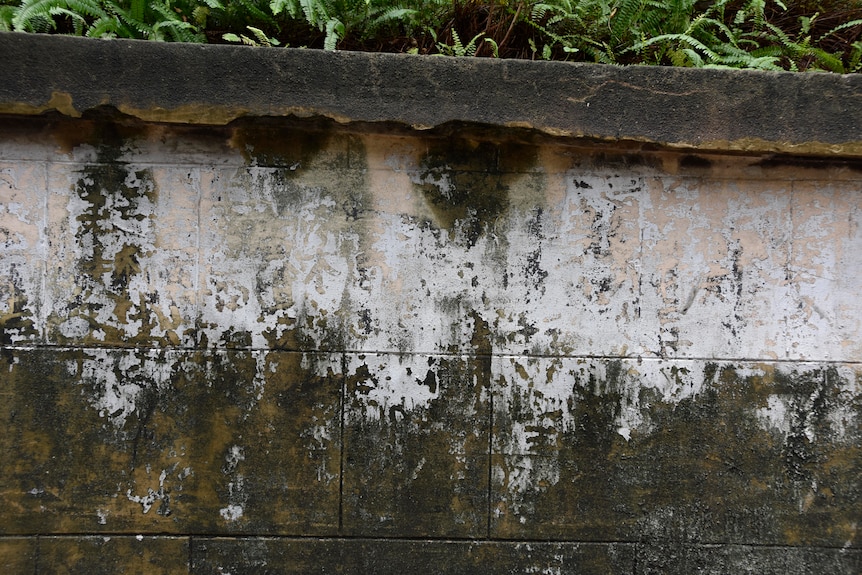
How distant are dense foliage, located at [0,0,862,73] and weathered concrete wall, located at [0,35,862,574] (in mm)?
721

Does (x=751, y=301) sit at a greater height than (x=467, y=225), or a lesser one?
lesser

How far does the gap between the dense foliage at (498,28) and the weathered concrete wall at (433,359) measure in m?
0.72

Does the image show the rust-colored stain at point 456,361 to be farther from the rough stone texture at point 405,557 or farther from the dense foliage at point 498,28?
the dense foliage at point 498,28

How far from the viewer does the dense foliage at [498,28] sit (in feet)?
11.0

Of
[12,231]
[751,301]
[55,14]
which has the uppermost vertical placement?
[55,14]

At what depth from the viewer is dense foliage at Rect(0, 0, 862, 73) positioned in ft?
11.0

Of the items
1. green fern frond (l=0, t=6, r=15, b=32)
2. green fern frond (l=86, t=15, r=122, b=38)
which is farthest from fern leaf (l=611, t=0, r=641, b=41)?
green fern frond (l=0, t=6, r=15, b=32)

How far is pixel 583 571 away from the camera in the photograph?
321cm

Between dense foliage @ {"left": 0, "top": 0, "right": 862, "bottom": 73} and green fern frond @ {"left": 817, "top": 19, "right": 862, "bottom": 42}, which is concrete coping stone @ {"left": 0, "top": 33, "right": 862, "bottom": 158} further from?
green fern frond @ {"left": 817, "top": 19, "right": 862, "bottom": 42}

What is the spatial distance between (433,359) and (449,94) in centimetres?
148

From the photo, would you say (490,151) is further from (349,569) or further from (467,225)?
(349,569)

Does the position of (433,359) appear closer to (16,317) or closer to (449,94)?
(449,94)

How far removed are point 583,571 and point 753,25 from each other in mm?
3711

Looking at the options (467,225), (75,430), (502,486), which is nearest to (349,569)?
(502,486)
